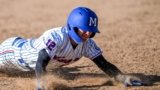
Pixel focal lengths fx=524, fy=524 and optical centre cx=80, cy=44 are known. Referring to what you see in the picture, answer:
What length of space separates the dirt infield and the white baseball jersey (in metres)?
0.30

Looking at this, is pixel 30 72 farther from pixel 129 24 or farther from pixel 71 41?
pixel 129 24

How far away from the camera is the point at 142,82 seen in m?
7.84

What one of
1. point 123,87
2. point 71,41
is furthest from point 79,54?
point 123,87

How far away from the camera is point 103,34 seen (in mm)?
11859

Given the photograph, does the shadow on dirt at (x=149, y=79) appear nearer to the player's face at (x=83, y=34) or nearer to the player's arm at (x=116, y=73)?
the player's arm at (x=116, y=73)

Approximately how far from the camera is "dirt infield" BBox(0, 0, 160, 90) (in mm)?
8016

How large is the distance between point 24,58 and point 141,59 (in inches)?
94.8

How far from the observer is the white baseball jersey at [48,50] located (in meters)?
7.27

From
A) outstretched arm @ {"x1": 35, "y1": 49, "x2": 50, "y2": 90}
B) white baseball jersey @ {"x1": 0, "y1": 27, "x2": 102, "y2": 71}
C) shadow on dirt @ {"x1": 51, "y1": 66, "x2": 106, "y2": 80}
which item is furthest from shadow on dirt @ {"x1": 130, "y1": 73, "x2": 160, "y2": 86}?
outstretched arm @ {"x1": 35, "y1": 49, "x2": 50, "y2": 90}

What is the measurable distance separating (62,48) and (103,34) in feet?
14.9

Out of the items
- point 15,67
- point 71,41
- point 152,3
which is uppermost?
point 71,41

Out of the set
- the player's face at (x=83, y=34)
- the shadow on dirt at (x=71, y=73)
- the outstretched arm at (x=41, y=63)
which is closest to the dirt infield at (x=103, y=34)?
the shadow on dirt at (x=71, y=73)

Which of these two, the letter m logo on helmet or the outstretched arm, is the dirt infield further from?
the letter m logo on helmet

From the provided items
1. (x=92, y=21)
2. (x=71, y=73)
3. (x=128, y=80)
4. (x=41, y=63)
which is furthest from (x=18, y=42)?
(x=128, y=80)
